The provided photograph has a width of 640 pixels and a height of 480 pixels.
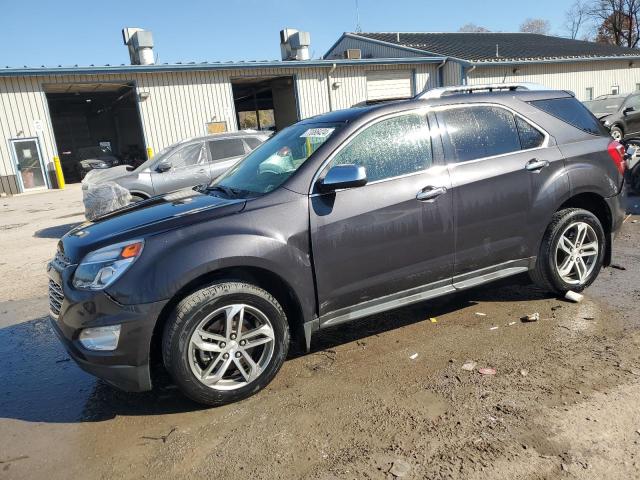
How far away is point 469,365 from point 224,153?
8.02 m

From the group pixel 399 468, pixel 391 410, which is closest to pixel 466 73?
pixel 391 410

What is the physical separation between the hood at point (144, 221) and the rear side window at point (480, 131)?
1.76 m

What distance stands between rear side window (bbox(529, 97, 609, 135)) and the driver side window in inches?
287

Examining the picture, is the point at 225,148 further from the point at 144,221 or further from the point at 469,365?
the point at 469,365

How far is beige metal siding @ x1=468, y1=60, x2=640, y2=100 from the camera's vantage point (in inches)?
1097

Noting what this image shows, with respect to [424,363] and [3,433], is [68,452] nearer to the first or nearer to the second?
[3,433]

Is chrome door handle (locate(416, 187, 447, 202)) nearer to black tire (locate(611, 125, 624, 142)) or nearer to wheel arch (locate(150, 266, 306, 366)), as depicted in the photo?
wheel arch (locate(150, 266, 306, 366))

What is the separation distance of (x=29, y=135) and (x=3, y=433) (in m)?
19.5

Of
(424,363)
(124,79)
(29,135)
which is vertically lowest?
(424,363)

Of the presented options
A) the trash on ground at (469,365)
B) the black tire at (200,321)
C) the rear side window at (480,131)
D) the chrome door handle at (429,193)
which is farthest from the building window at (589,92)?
the black tire at (200,321)

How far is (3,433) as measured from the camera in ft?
9.96

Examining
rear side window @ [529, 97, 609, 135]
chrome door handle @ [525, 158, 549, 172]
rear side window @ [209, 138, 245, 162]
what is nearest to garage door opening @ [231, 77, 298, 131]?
rear side window @ [209, 138, 245, 162]

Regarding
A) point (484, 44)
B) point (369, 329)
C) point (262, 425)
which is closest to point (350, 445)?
point (262, 425)

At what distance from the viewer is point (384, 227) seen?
11.2 ft
